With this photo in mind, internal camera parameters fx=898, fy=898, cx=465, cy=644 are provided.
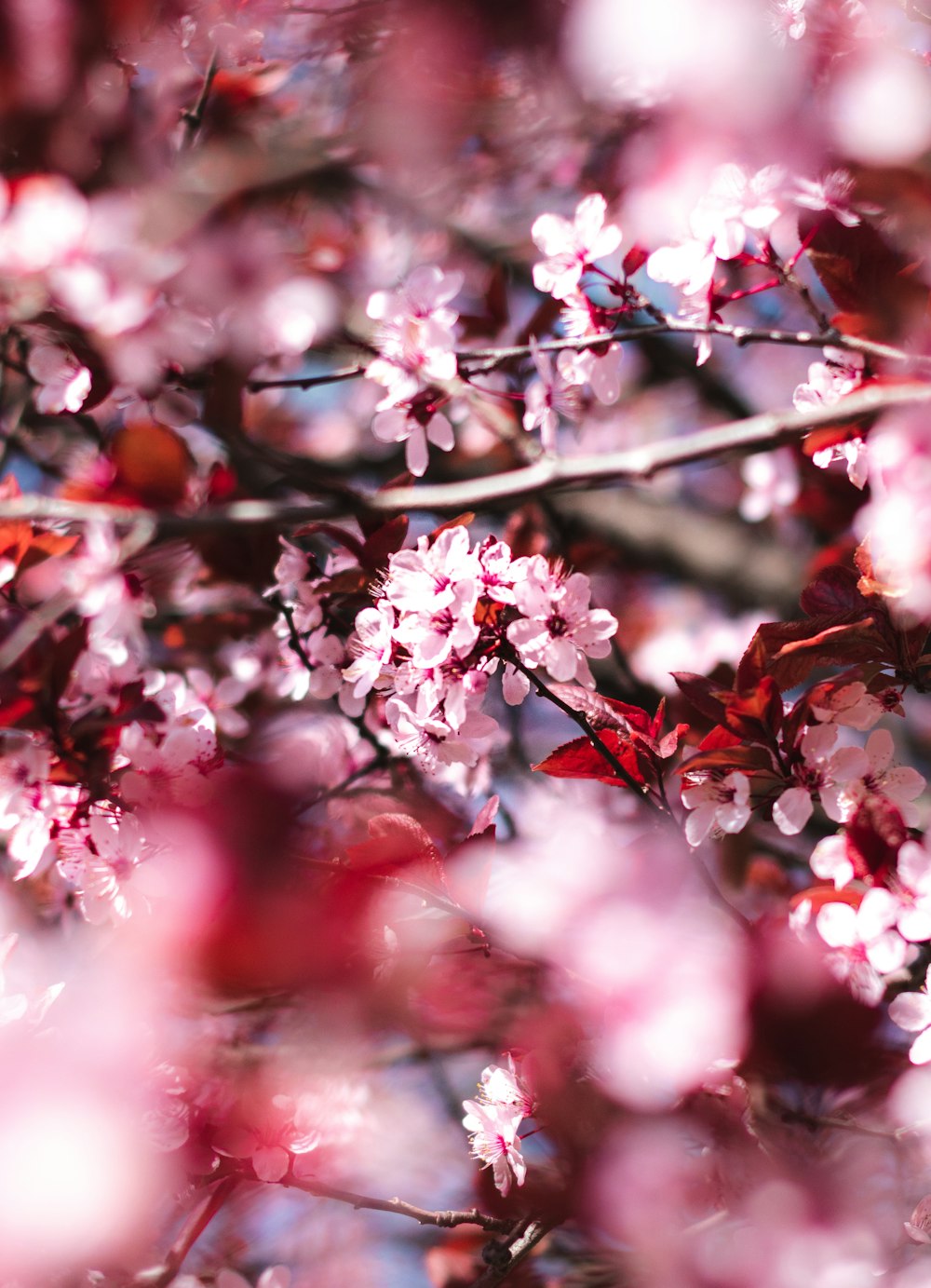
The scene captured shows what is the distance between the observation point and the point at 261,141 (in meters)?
1.49

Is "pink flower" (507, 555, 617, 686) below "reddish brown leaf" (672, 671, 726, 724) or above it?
above

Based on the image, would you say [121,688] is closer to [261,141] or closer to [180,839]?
[180,839]

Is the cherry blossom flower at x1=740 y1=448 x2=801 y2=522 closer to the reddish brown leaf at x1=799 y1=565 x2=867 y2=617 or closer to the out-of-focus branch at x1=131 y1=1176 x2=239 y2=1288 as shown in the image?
the reddish brown leaf at x1=799 y1=565 x2=867 y2=617

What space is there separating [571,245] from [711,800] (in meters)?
0.49

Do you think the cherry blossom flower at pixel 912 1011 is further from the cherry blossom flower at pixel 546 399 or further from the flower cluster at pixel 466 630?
the cherry blossom flower at pixel 546 399

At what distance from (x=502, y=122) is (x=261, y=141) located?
2.07 feet

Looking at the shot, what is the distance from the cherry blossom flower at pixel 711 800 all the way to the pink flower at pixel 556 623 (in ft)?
0.39

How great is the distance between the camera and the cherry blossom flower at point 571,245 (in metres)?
0.77

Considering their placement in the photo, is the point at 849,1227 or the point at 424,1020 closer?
the point at 849,1227

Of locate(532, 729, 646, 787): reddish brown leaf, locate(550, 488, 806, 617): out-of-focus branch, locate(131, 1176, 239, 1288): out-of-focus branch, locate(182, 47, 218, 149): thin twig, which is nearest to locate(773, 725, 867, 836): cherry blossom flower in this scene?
locate(532, 729, 646, 787): reddish brown leaf

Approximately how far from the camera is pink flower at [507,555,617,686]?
640mm

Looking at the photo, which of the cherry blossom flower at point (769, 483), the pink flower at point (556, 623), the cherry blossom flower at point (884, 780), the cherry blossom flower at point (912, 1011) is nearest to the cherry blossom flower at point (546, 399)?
the pink flower at point (556, 623)

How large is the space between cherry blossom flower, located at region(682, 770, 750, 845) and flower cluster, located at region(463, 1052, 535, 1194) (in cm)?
27

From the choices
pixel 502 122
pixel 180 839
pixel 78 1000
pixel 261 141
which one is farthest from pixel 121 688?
pixel 502 122
